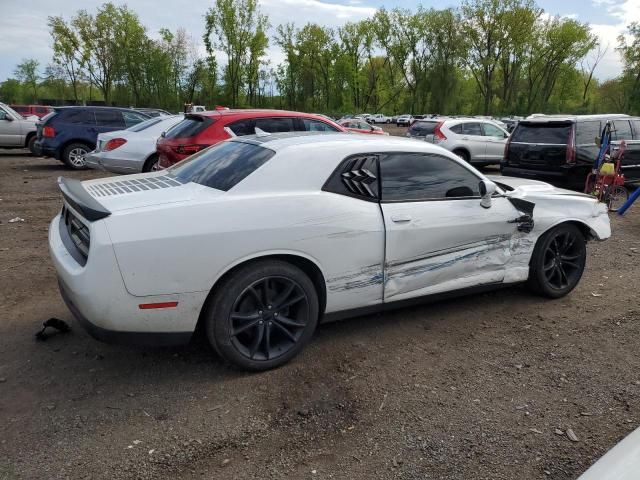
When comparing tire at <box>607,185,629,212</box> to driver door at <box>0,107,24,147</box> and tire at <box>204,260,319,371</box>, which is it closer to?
tire at <box>204,260,319,371</box>

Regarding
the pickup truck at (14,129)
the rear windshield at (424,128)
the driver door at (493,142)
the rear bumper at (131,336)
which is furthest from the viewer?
the pickup truck at (14,129)

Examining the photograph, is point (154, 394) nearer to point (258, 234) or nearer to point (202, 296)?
point (202, 296)

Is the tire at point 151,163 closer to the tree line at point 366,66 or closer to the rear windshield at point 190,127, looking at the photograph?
the rear windshield at point 190,127

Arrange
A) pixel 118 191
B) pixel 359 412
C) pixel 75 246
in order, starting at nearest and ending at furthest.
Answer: pixel 359 412 < pixel 75 246 < pixel 118 191

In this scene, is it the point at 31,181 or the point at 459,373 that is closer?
the point at 459,373

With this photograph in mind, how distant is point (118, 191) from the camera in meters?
3.52

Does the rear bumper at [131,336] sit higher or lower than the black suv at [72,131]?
lower

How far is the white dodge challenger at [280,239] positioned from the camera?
2.96 metres

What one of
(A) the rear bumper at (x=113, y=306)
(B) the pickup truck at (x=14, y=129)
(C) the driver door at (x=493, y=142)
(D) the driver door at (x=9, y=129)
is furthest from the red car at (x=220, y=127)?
(D) the driver door at (x=9, y=129)

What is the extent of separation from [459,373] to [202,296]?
1779 mm

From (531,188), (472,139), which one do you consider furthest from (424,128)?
(531,188)

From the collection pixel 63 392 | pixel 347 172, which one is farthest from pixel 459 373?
pixel 63 392

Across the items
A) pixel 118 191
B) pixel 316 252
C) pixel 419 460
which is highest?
pixel 118 191

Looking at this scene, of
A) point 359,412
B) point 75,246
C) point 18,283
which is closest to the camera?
point 359,412
